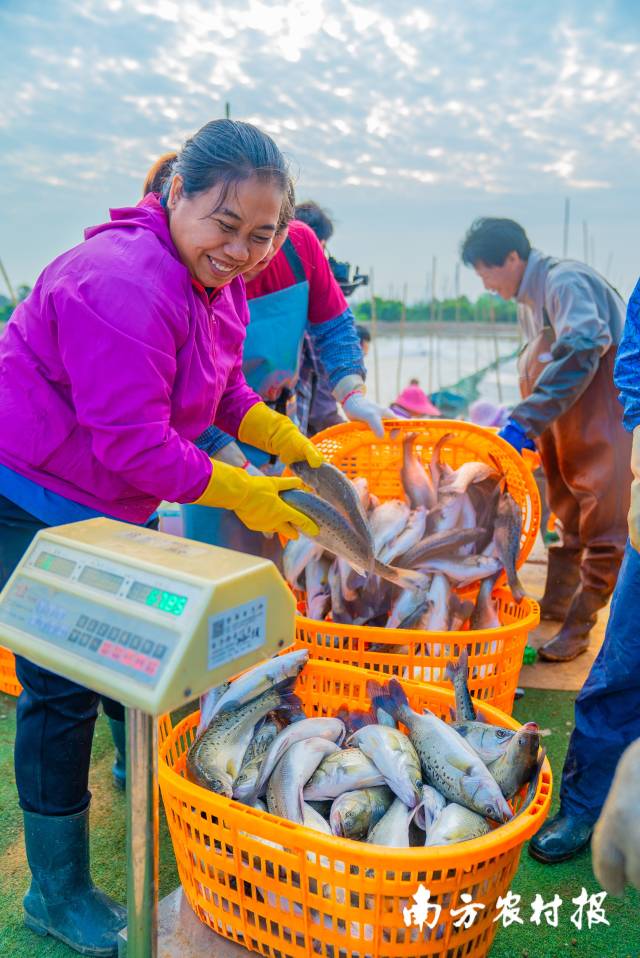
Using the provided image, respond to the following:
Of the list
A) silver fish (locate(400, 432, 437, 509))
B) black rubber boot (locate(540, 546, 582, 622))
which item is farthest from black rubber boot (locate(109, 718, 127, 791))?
black rubber boot (locate(540, 546, 582, 622))

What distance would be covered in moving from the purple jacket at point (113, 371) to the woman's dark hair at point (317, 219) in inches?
77.2

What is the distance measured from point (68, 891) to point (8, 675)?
1.43m

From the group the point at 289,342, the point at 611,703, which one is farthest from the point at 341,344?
the point at 611,703

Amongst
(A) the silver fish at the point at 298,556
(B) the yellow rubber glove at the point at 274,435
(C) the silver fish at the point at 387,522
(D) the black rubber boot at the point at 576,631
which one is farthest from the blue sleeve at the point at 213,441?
(D) the black rubber boot at the point at 576,631

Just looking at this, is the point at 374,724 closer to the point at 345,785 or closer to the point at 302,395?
the point at 345,785

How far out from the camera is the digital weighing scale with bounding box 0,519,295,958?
101cm

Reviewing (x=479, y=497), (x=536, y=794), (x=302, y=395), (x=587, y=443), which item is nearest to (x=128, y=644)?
(x=536, y=794)

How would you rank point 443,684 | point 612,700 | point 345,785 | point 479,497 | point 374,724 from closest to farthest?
point 345,785 < point 374,724 < point 612,700 < point 443,684 < point 479,497

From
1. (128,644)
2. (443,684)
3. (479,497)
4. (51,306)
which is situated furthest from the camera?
(479,497)

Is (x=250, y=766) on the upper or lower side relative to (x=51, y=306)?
lower

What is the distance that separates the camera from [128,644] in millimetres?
1046

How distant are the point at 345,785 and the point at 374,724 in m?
0.23

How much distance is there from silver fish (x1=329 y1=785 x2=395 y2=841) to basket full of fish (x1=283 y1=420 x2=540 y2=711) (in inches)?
22.2

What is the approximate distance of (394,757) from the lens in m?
1.89
